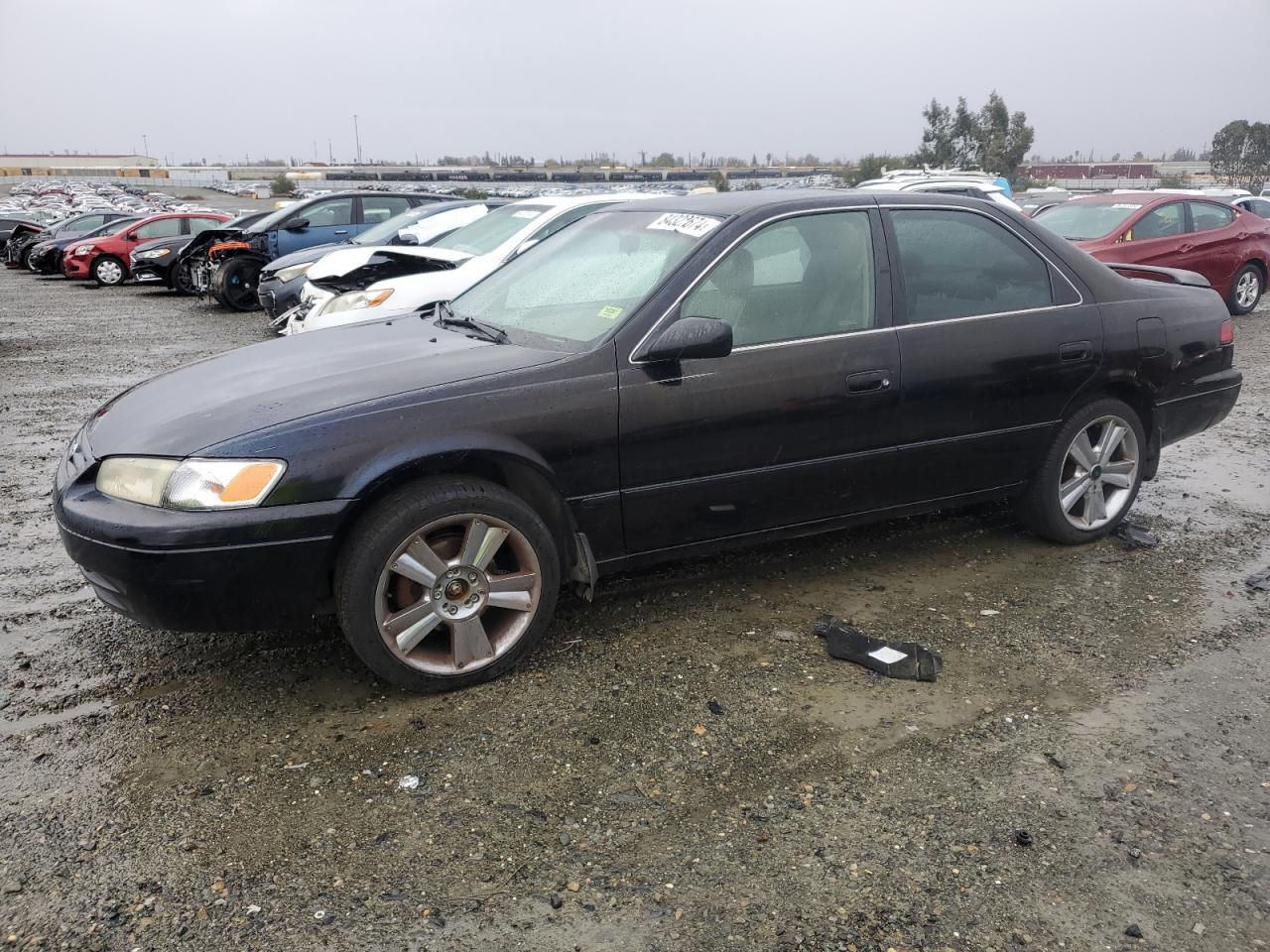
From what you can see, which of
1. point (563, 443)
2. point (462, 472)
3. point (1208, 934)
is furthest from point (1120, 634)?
point (462, 472)

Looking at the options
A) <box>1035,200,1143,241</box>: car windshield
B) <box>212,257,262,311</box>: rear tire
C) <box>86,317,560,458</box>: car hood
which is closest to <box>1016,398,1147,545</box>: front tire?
<box>86,317,560,458</box>: car hood

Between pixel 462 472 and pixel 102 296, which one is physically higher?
pixel 462 472

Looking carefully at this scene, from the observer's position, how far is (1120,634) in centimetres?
391

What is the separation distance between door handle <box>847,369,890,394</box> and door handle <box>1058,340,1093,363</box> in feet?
3.24

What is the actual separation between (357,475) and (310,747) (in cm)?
87

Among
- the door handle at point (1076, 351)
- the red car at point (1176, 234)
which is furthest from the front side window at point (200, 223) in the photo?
the door handle at point (1076, 351)

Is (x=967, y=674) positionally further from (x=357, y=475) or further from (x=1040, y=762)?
(x=357, y=475)

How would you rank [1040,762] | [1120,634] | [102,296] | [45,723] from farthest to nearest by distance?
[102,296], [1120,634], [45,723], [1040,762]

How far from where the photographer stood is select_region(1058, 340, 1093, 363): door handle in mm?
4441

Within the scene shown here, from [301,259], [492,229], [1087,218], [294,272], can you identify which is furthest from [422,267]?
[1087,218]

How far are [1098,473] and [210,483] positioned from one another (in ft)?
12.8

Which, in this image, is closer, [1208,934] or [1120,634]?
[1208,934]

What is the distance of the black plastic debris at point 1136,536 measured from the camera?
4.86m

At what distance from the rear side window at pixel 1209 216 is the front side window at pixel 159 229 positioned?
18.6 meters
